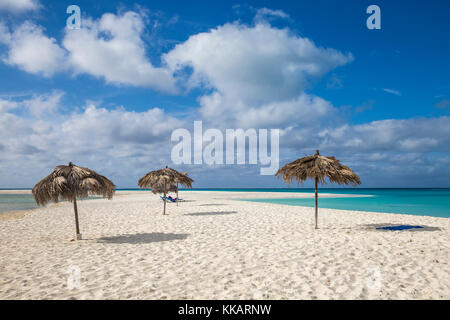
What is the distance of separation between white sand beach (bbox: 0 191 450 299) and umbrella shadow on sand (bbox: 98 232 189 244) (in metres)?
0.03

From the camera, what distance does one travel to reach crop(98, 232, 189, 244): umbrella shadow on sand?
7.64 metres

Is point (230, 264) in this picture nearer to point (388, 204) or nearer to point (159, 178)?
point (159, 178)

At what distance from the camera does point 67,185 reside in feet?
24.4

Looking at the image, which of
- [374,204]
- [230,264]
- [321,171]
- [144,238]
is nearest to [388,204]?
[374,204]

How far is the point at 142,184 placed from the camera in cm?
1415

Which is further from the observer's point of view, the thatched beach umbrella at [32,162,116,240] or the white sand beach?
the thatched beach umbrella at [32,162,116,240]

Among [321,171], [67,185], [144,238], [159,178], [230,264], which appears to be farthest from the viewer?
[159,178]

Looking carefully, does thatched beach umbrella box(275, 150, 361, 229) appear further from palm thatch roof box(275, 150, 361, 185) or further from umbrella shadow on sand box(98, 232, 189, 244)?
umbrella shadow on sand box(98, 232, 189, 244)

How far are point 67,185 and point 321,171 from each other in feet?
25.6

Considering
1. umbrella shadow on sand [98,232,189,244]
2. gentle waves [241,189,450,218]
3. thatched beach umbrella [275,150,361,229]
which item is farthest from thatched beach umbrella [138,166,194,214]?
gentle waves [241,189,450,218]

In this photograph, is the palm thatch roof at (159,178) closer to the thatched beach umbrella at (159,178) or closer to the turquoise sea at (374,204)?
the thatched beach umbrella at (159,178)
